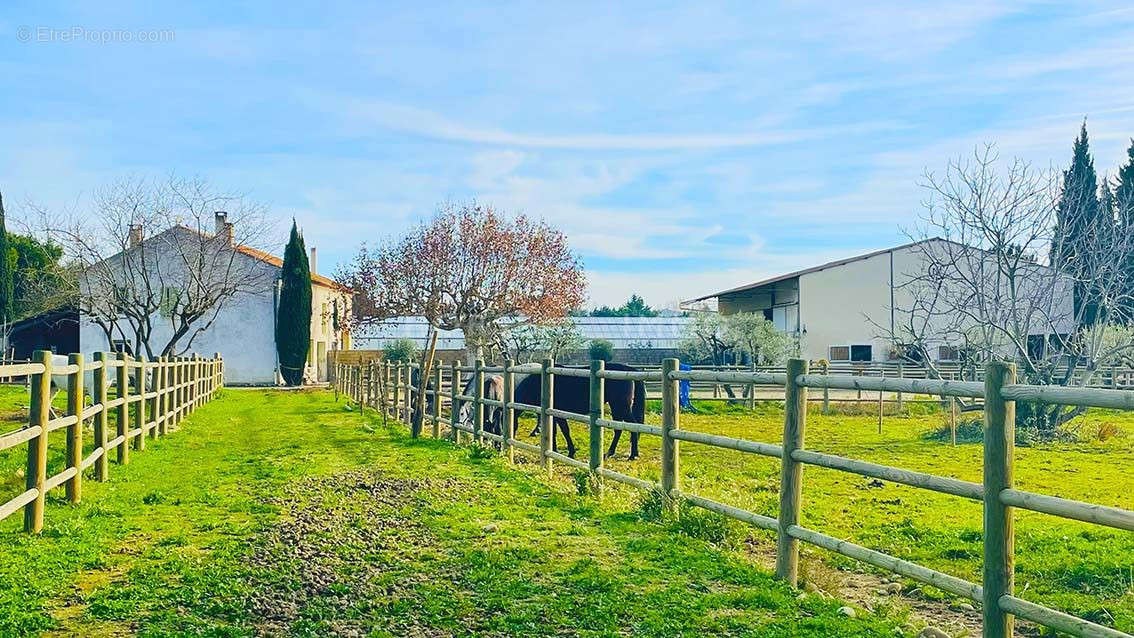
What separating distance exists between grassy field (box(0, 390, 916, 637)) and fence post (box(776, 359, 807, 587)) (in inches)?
5.7

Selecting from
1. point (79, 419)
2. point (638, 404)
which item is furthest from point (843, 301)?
point (79, 419)

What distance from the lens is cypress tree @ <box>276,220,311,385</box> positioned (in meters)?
40.0

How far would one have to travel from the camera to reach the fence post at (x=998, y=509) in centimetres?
406

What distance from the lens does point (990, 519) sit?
13.4 feet

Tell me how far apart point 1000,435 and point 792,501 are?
171 centimetres

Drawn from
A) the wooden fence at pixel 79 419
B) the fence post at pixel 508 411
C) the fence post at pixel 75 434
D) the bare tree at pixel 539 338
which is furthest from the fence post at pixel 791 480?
the bare tree at pixel 539 338

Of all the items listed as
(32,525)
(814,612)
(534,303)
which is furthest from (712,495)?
(534,303)

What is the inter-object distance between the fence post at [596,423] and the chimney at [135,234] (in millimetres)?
20102

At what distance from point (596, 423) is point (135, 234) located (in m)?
21.6

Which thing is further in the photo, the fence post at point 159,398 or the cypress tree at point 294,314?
the cypress tree at point 294,314

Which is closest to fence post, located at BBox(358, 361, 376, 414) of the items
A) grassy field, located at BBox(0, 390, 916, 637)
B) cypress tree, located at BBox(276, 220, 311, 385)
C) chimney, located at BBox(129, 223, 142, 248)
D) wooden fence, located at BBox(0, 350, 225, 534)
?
wooden fence, located at BBox(0, 350, 225, 534)

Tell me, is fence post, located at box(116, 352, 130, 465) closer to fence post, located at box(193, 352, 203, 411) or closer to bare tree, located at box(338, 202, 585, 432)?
fence post, located at box(193, 352, 203, 411)

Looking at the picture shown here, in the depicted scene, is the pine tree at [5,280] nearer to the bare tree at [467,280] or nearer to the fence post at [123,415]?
the bare tree at [467,280]

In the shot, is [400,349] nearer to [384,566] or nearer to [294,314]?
[294,314]
